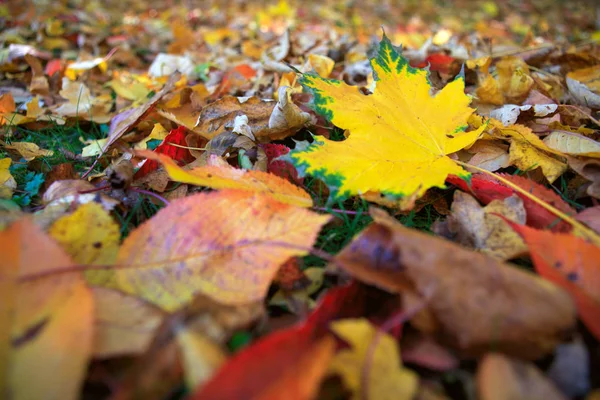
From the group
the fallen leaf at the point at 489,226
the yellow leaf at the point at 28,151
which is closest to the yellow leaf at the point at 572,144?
the fallen leaf at the point at 489,226

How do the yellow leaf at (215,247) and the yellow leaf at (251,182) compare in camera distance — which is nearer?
the yellow leaf at (215,247)

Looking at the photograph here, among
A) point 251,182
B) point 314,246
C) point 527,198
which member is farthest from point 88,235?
point 527,198

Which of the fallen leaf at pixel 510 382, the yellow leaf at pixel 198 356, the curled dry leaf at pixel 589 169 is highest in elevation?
the yellow leaf at pixel 198 356

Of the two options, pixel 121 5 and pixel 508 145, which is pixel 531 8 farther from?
pixel 508 145

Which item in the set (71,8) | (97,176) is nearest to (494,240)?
(97,176)

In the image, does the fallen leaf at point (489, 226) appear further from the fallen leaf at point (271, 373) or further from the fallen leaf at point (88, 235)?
the fallen leaf at point (88, 235)

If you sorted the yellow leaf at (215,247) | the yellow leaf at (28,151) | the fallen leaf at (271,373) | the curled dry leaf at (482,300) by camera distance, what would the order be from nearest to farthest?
the fallen leaf at (271,373) → the curled dry leaf at (482,300) → the yellow leaf at (215,247) → the yellow leaf at (28,151)
